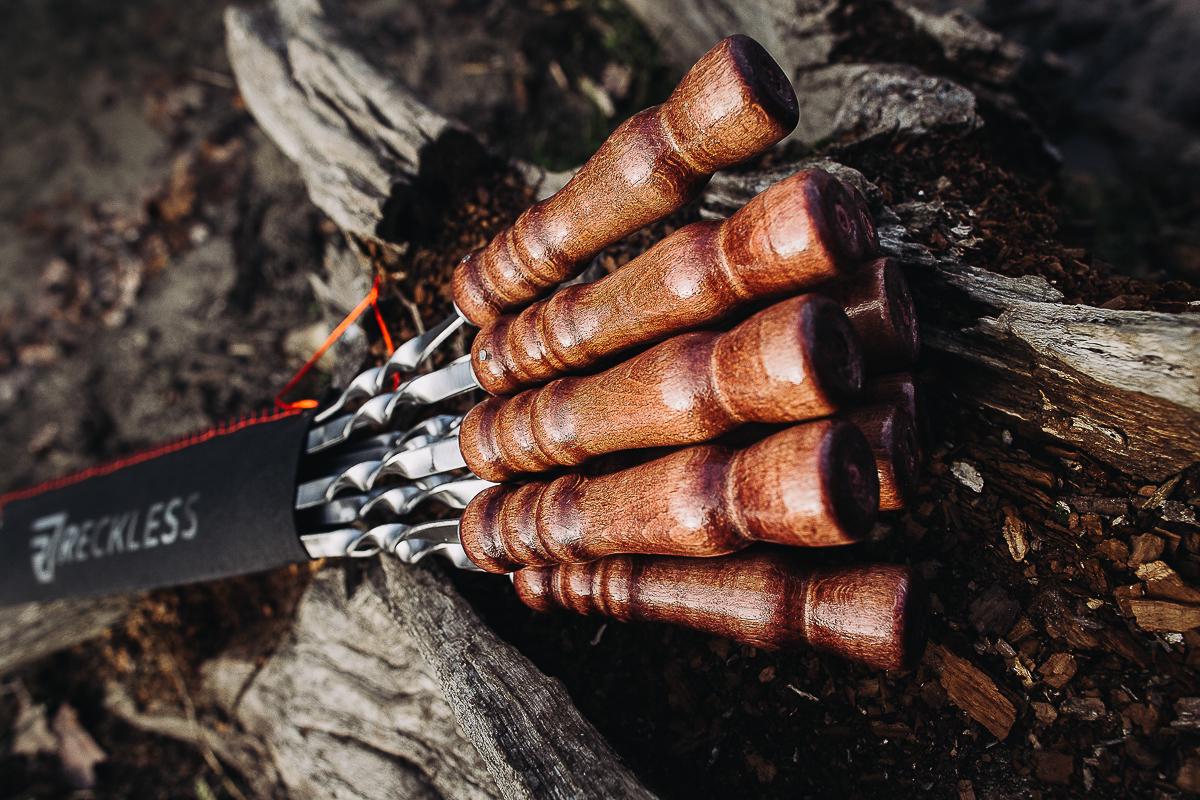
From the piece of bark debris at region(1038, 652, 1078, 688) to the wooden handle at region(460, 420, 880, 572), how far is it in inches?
25.8

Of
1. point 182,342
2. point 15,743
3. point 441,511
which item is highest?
point 182,342

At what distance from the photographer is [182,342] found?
3762 millimetres

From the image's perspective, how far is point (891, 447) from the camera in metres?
1.35

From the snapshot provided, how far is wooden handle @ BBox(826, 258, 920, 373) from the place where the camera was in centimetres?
137

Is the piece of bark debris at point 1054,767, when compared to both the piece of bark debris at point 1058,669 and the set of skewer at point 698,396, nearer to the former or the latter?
the piece of bark debris at point 1058,669

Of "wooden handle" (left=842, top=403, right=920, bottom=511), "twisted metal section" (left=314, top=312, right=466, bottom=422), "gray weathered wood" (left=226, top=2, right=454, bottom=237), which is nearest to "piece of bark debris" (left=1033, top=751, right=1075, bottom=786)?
"wooden handle" (left=842, top=403, right=920, bottom=511)

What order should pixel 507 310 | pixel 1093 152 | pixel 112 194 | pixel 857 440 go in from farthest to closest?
pixel 112 194 → pixel 1093 152 → pixel 507 310 → pixel 857 440

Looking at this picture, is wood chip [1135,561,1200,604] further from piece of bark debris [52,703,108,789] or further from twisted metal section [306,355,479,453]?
piece of bark debris [52,703,108,789]

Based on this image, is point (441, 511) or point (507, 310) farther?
point (441, 511)

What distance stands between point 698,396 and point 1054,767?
1016 mm

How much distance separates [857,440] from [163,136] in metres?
4.89

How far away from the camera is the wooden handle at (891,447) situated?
4.45 feet

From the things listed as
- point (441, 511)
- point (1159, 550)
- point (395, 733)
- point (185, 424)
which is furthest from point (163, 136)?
point (1159, 550)

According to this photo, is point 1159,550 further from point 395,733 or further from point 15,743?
point 15,743
